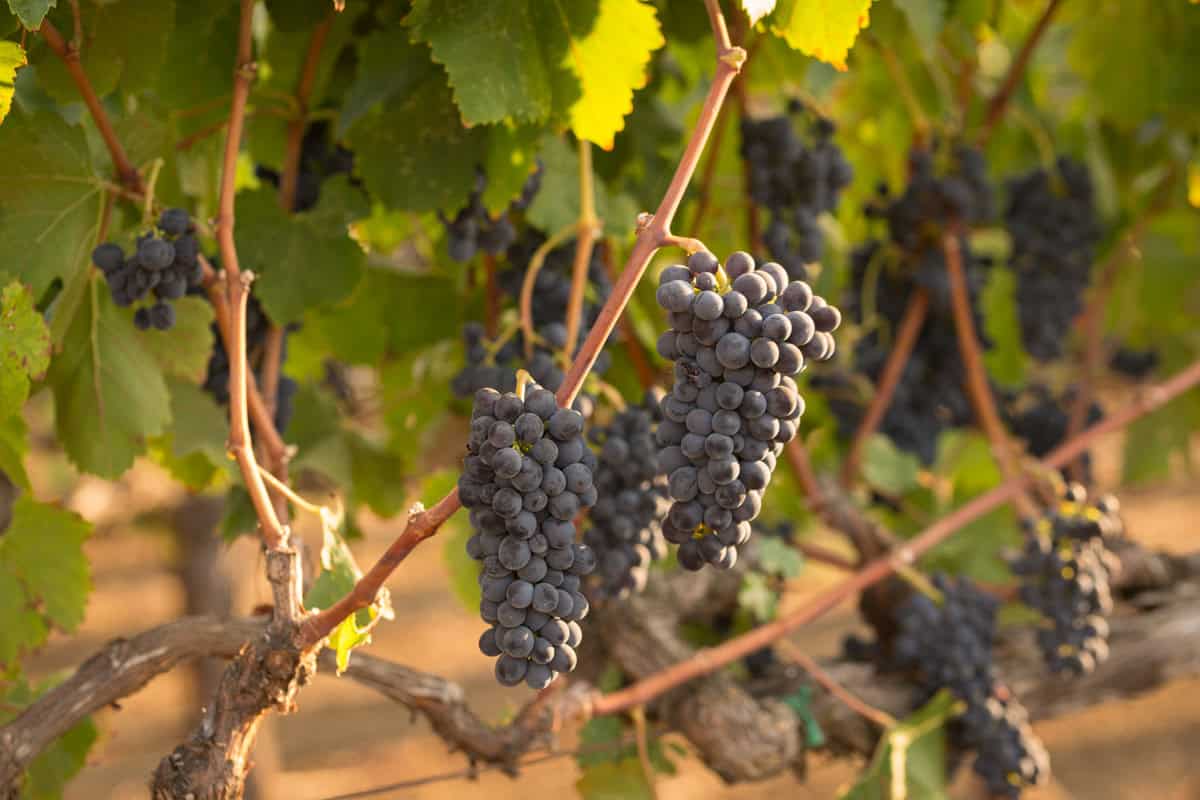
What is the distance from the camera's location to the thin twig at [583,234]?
1.54m

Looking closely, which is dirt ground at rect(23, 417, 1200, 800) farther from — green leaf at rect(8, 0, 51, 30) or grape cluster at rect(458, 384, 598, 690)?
green leaf at rect(8, 0, 51, 30)

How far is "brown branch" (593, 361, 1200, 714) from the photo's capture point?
1826 millimetres

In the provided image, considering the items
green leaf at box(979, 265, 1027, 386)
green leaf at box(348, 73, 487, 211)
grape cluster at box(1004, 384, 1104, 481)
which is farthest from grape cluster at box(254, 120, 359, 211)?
green leaf at box(979, 265, 1027, 386)

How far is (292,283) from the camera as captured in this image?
1536 millimetres

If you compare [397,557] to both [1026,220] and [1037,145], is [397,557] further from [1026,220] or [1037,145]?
[1037,145]

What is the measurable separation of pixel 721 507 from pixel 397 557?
0.92 feet

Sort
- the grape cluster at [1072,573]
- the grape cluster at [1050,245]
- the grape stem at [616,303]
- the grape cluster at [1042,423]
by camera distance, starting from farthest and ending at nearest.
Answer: the grape cluster at [1042,423] → the grape cluster at [1050,245] → the grape cluster at [1072,573] → the grape stem at [616,303]

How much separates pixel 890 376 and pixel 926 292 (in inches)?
7.4

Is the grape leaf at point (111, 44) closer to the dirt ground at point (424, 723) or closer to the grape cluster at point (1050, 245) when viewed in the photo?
the grape cluster at point (1050, 245)

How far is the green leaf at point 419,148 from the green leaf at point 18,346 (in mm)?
482

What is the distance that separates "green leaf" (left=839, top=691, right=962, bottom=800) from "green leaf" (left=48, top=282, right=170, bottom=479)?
1.25m

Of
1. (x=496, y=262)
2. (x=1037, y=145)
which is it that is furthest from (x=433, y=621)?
(x=496, y=262)

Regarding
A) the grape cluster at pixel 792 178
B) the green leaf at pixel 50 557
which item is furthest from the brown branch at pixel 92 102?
the grape cluster at pixel 792 178

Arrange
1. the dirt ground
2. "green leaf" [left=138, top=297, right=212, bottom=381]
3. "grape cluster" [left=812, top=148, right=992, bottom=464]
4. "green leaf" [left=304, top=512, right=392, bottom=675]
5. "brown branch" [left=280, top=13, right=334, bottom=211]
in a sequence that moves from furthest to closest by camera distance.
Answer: the dirt ground → "grape cluster" [left=812, top=148, right=992, bottom=464] → "brown branch" [left=280, top=13, right=334, bottom=211] → "green leaf" [left=138, top=297, right=212, bottom=381] → "green leaf" [left=304, top=512, right=392, bottom=675]
